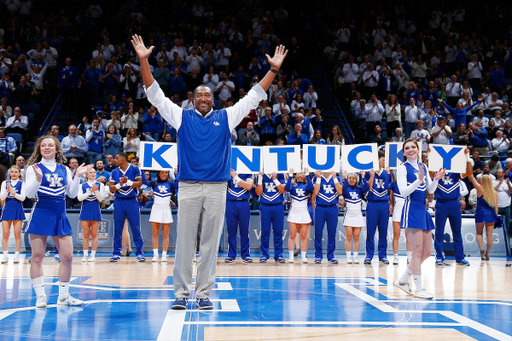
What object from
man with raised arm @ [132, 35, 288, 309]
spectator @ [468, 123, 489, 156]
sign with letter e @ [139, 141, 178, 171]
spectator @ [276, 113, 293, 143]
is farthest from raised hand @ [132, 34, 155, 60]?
spectator @ [468, 123, 489, 156]

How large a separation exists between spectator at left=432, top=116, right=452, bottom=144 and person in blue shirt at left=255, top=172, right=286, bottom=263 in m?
6.83

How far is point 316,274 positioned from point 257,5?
17021mm

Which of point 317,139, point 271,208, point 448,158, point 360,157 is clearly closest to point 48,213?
point 271,208

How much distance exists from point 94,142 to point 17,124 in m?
3.16

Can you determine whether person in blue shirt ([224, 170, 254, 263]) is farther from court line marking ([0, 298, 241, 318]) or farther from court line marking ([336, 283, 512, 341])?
court line marking ([0, 298, 241, 318])

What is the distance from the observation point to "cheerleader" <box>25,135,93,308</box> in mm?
6109

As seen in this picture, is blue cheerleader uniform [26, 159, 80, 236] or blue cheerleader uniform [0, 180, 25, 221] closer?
blue cheerleader uniform [26, 159, 80, 236]

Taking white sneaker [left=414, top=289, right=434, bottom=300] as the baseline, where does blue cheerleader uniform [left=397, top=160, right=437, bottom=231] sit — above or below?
above

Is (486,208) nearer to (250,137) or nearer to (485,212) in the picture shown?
(485,212)

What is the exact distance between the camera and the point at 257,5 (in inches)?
936

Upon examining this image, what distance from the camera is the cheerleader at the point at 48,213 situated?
6109 millimetres

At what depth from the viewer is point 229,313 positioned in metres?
5.68

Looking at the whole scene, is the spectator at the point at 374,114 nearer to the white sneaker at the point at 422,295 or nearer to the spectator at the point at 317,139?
the spectator at the point at 317,139

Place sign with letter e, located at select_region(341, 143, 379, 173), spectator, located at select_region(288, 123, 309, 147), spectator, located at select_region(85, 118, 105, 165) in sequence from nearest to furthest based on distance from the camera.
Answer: sign with letter e, located at select_region(341, 143, 379, 173)
spectator, located at select_region(288, 123, 309, 147)
spectator, located at select_region(85, 118, 105, 165)
